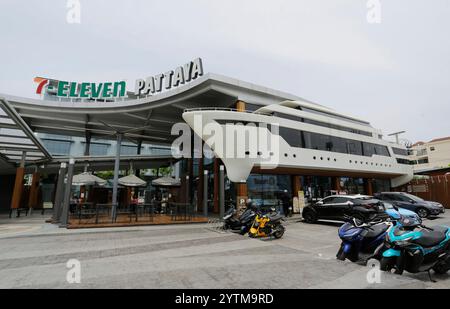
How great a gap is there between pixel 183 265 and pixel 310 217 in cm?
999

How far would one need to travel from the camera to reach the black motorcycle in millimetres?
9148

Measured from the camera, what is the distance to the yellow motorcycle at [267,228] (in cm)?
840

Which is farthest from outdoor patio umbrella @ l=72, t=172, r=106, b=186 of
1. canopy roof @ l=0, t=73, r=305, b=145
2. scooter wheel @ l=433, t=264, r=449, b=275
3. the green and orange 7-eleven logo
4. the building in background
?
the building in background

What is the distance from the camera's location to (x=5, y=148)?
14.5 m

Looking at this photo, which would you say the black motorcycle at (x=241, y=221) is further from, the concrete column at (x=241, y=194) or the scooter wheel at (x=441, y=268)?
the scooter wheel at (x=441, y=268)

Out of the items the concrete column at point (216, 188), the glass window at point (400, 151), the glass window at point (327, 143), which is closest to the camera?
the glass window at point (327, 143)

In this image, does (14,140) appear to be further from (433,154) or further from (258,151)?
(433,154)

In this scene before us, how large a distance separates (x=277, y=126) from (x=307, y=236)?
8295mm

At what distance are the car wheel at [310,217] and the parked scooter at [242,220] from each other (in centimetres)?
502

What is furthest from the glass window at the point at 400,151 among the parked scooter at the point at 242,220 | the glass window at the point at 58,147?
the glass window at the point at 58,147

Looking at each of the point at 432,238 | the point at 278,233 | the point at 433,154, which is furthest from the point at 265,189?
the point at 433,154
